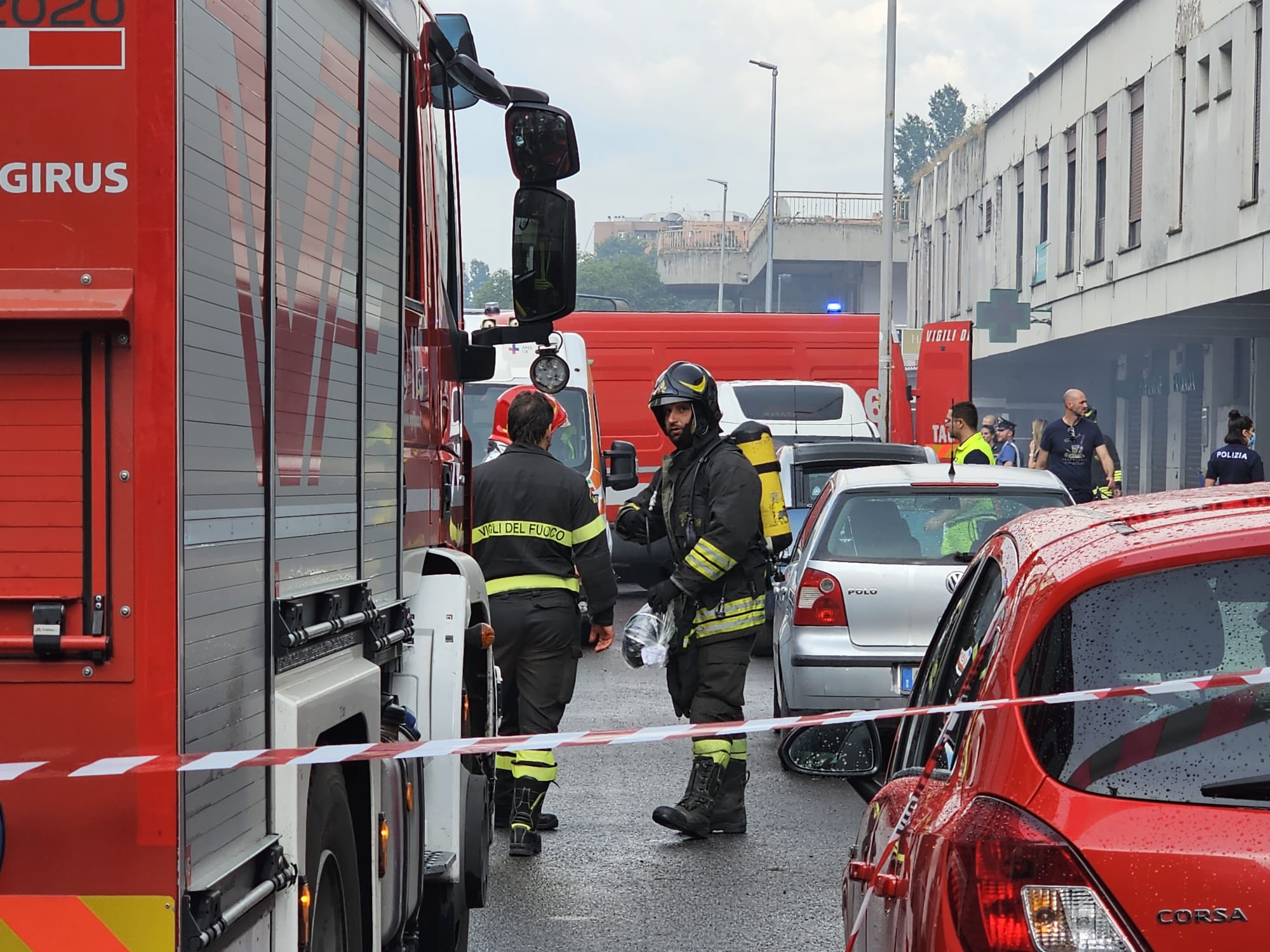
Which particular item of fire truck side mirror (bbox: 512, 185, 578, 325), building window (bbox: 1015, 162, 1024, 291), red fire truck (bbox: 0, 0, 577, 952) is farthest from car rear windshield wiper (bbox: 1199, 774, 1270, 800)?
building window (bbox: 1015, 162, 1024, 291)

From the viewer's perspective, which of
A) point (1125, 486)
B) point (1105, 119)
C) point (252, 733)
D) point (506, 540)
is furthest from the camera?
point (1125, 486)

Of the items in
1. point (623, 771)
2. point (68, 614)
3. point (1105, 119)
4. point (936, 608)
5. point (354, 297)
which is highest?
point (1105, 119)

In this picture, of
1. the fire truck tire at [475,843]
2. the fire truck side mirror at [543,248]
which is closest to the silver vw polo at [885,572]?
the fire truck side mirror at [543,248]

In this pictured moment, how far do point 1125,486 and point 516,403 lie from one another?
3304 cm

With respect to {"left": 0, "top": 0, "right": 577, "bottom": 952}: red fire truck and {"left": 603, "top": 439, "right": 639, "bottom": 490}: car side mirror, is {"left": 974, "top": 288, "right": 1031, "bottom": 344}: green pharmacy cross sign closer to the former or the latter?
{"left": 603, "top": 439, "right": 639, "bottom": 490}: car side mirror

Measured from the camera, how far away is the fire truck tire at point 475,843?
5156mm

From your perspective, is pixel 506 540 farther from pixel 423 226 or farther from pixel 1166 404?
pixel 1166 404

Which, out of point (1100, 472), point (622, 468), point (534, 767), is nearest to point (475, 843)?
point (534, 767)

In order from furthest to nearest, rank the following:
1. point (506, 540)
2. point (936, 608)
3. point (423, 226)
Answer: point (936, 608) < point (506, 540) < point (423, 226)

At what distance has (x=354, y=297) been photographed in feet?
13.0

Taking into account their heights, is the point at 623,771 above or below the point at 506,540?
below

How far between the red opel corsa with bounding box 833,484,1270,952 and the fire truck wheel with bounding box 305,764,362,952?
44.5 inches

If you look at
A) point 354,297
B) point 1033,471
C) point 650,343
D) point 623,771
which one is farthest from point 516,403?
point 650,343

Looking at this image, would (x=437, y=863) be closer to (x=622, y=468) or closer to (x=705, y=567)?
(x=705, y=567)
